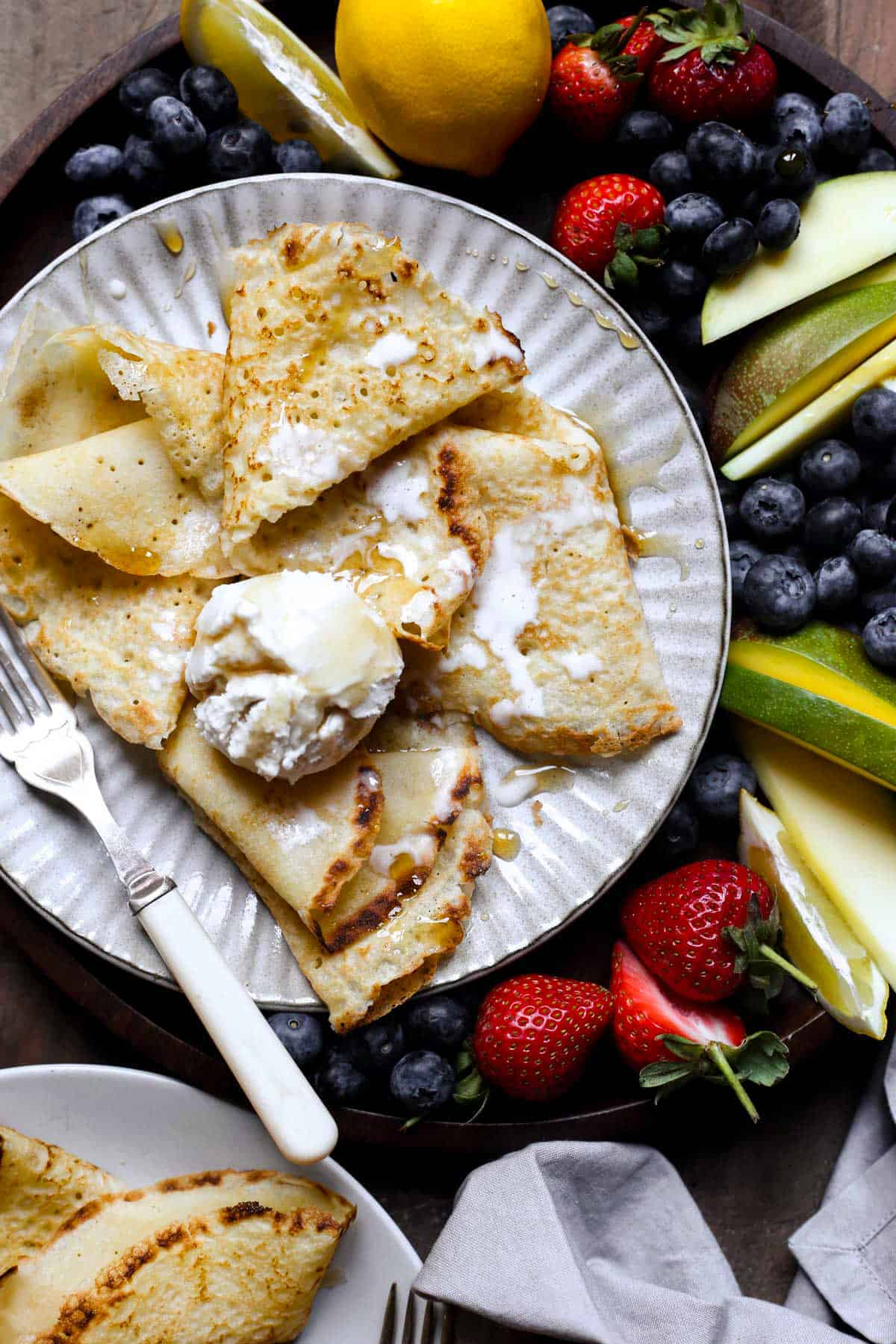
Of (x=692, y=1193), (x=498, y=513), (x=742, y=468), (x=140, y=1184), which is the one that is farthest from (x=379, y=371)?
(x=692, y=1193)

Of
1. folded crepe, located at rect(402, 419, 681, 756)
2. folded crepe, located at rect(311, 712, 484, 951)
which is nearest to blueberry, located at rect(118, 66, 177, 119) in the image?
folded crepe, located at rect(402, 419, 681, 756)

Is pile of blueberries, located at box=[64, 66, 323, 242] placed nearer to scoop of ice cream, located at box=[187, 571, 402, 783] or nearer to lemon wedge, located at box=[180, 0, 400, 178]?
lemon wedge, located at box=[180, 0, 400, 178]

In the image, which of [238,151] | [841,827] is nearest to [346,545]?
[238,151]

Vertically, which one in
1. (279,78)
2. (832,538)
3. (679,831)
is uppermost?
(279,78)

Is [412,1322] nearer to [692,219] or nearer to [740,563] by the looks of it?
[740,563]

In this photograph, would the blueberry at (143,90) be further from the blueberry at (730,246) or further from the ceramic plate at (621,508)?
the blueberry at (730,246)

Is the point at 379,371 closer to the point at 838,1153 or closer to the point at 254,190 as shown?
the point at 254,190

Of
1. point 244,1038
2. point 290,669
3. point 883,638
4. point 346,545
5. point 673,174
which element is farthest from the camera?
point 673,174
